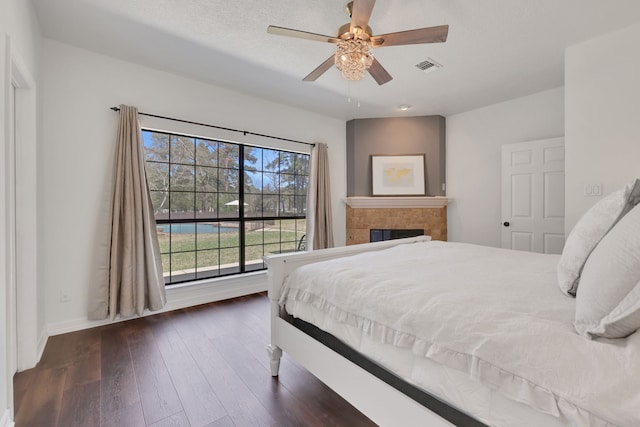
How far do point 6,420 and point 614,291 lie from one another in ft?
8.17

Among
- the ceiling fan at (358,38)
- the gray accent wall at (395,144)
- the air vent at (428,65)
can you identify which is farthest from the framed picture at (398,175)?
the ceiling fan at (358,38)

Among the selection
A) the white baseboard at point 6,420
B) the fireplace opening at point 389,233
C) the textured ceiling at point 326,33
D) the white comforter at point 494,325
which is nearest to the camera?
the white comforter at point 494,325

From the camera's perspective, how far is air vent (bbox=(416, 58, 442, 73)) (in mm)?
2828

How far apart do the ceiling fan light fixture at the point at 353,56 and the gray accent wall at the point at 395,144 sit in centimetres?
262

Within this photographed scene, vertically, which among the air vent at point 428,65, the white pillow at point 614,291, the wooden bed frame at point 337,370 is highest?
the air vent at point 428,65

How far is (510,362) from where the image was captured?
2.74ft

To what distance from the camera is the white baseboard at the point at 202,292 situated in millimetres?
2617

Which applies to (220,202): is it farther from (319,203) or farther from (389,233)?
(389,233)

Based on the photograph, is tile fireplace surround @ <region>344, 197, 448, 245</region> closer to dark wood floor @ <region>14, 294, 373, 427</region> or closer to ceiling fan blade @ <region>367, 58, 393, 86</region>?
ceiling fan blade @ <region>367, 58, 393, 86</region>

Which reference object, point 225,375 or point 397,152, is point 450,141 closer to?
point 397,152

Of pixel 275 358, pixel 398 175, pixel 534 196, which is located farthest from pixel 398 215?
pixel 275 358

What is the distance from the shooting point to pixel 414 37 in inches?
73.2

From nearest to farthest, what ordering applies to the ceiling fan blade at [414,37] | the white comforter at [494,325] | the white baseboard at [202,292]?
the white comforter at [494,325], the ceiling fan blade at [414,37], the white baseboard at [202,292]

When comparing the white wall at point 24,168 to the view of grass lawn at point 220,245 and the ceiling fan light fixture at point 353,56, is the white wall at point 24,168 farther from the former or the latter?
the ceiling fan light fixture at point 353,56
